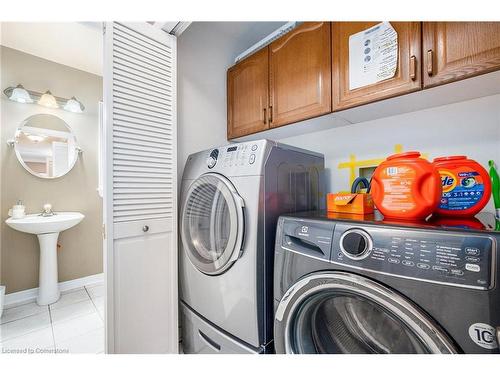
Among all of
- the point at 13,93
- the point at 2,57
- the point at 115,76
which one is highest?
the point at 2,57

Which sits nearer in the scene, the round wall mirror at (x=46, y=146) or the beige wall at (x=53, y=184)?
the beige wall at (x=53, y=184)

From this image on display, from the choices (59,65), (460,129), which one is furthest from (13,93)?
(460,129)

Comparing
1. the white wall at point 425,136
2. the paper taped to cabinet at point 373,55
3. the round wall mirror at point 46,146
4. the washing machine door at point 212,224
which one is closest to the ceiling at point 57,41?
the round wall mirror at point 46,146

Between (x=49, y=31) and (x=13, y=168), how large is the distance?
1.43 metres

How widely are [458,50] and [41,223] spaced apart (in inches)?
127

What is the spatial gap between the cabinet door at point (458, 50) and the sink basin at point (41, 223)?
3.10 m

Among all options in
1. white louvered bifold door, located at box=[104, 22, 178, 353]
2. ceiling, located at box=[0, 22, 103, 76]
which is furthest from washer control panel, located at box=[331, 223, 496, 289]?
ceiling, located at box=[0, 22, 103, 76]

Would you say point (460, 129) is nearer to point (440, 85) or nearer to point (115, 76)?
point (440, 85)

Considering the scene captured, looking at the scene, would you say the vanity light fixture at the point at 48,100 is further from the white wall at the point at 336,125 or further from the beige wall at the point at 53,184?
the white wall at the point at 336,125

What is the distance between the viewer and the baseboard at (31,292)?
221 cm

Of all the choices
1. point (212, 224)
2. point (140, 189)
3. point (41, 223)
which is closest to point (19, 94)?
point (41, 223)

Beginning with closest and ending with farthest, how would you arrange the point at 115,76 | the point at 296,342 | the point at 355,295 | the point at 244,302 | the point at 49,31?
the point at 355,295 → the point at 296,342 → the point at 244,302 → the point at 115,76 → the point at 49,31

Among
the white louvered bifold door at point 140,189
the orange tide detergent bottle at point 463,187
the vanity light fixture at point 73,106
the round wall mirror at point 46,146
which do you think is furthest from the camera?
the vanity light fixture at point 73,106

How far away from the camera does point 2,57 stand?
7.38ft
